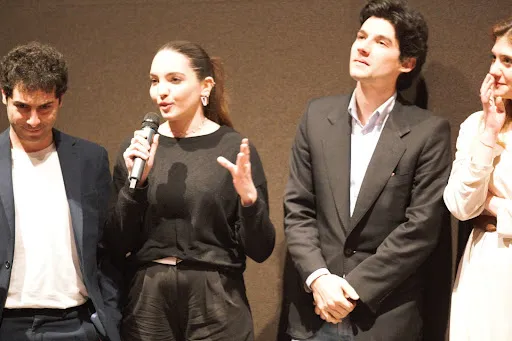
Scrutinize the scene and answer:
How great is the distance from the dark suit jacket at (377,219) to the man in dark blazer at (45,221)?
2.56 ft

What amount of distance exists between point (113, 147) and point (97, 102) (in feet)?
0.77

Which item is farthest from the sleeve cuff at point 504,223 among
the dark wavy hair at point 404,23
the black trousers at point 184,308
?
the black trousers at point 184,308

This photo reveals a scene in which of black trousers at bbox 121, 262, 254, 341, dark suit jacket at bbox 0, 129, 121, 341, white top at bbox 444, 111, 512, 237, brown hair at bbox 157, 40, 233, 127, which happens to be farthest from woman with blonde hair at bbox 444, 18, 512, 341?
dark suit jacket at bbox 0, 129, 121, 341

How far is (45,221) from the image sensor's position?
2.77 metres

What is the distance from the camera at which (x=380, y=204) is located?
9.43 ft

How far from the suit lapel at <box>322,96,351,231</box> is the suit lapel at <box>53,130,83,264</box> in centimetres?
97

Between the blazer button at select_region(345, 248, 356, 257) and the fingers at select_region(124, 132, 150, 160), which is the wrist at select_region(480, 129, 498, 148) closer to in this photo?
the blazer button at select_region(345, 248, 356, 257)

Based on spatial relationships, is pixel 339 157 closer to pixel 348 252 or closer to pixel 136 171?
pixel 348 252

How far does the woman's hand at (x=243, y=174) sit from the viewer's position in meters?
2.62

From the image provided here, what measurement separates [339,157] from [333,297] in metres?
0.55

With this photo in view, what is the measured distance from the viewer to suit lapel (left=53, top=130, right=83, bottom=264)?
281 cm

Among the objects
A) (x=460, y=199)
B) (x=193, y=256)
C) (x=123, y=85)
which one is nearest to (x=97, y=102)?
(x=123, y=85)

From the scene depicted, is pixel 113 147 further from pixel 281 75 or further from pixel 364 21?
pixel 364 21

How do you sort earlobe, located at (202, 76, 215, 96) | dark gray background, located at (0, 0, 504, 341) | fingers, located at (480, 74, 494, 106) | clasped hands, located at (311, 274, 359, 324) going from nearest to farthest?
fingers, located at (480, 74, 494, 106) < clasped hands, located at (311, 274, 359, 324) < earlobe, located at (202, 76, 215, 96) < dark gray background, located at (0, 0, 504, 341)
